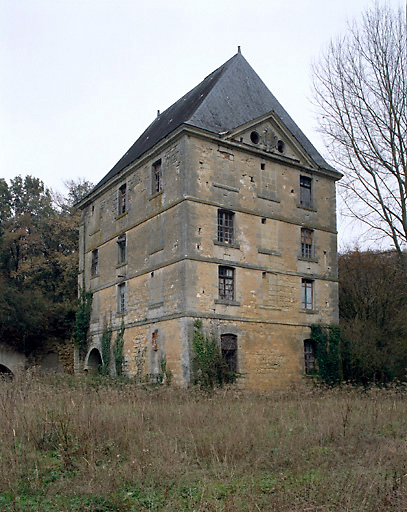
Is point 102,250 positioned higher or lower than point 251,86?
lower

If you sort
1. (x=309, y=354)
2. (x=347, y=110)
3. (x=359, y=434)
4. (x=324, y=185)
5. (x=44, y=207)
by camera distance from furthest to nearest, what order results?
(x=44, y=207) < (x=324, y=185) < (x=309, y=354) < (x=347, y=110) < (x=359, y=434)

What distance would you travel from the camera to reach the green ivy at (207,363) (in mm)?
18469

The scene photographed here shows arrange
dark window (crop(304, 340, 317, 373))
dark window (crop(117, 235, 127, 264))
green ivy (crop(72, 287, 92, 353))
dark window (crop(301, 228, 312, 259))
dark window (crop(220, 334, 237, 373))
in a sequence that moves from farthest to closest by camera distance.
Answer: green ivy (crop(72, 287, 92, 353)) → dark window (crop(117, 235, 127, 264)) → dark window (crop(301, 228, 312, 259)) → dark window (crop(304, 340, 317, 373)) → dark window (crop(220, 334, 237, 373))

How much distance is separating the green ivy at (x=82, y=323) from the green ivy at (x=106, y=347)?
2086mm

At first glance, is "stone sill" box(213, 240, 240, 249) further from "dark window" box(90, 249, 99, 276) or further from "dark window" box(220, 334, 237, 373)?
"dark window" box(90, 249, 99, 276)

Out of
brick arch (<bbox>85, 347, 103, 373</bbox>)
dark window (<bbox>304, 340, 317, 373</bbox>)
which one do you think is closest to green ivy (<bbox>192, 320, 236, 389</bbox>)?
dark window (<bbox>304, 340, 317, 373</bbox>)

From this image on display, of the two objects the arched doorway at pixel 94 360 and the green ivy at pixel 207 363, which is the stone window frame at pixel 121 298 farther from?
the green ivy at pixel 207 363

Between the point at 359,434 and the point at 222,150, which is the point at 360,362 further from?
the point at 359,434

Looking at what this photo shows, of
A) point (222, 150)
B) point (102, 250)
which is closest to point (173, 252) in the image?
point (222, 150)

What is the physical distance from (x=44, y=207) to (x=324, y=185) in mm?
20485

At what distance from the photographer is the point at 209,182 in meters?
20.4

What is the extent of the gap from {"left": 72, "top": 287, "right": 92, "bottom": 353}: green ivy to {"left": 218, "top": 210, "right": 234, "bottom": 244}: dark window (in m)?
8.35

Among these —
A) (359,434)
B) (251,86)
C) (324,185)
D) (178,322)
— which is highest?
(251,86)

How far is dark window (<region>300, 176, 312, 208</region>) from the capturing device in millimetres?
23438
